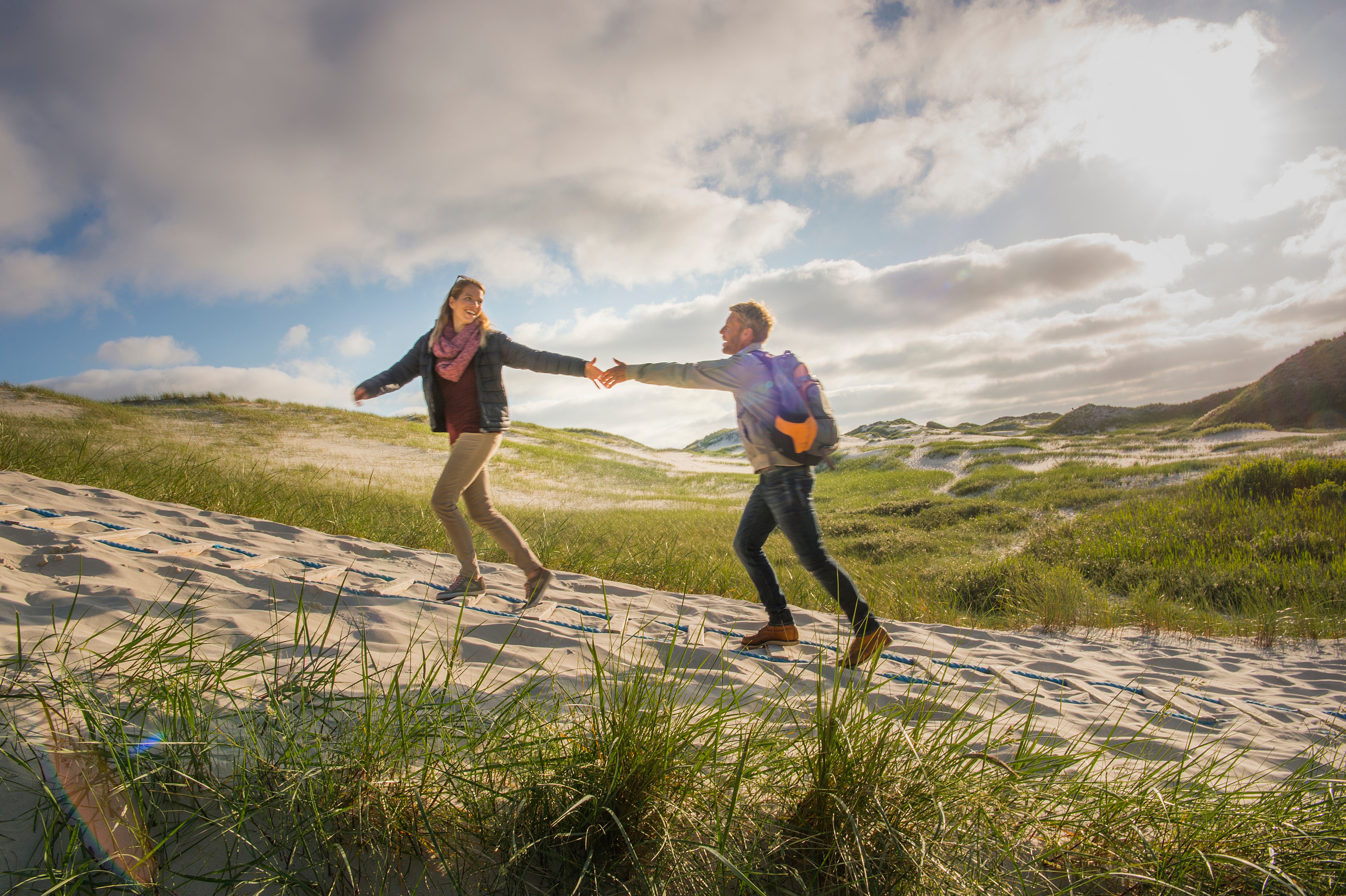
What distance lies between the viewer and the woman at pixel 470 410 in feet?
14.2

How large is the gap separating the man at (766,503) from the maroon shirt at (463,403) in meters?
1.29

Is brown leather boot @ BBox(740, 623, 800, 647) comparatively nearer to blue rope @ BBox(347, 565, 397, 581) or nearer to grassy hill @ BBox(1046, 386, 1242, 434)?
blue rope @ BBox(347, 565, 397, 581)

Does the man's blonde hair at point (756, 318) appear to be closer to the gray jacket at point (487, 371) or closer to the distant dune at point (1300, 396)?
the gray jacket at point (487, 371)

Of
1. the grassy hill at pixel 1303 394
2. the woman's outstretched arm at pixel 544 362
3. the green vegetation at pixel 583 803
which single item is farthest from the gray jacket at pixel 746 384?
the grassy hill at pixel 1303 394

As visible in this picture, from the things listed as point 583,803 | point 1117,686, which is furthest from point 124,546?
point 1117,686

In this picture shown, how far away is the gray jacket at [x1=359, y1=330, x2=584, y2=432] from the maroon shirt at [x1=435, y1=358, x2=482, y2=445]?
0.03 m

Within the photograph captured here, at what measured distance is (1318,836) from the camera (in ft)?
4.85

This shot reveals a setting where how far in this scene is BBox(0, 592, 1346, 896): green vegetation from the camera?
1.42 m

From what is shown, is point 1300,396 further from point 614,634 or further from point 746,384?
point 614,634

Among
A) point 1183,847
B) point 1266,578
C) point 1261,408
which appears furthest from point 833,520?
point 1261,408

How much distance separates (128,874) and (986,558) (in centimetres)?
971

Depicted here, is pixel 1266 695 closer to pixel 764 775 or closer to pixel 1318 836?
pixel 1318 836

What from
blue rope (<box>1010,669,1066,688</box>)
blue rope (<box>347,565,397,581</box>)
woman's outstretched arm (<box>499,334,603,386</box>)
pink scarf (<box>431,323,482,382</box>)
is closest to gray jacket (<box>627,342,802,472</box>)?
woman's outstretched arm (<box>499,334,603,386</box>)

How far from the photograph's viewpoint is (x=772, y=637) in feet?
13.4
